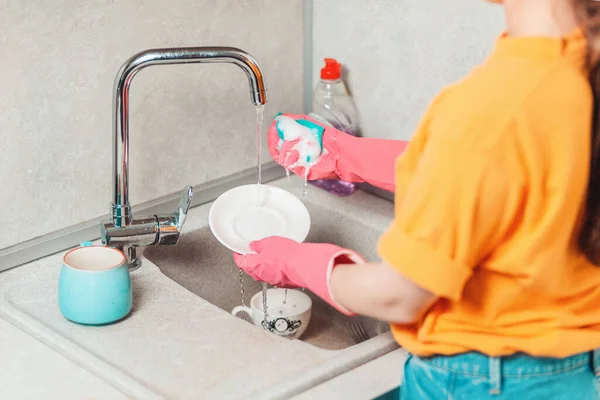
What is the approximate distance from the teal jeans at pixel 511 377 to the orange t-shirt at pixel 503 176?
9 cm

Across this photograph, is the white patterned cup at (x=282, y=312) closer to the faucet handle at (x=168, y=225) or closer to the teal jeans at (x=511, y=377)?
the faucet handle at (x=168, y=225)

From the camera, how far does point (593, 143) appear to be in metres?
0.84

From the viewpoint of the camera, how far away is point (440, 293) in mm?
814

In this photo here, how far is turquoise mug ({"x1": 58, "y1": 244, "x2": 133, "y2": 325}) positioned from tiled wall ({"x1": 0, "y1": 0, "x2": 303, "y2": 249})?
19 centimetres

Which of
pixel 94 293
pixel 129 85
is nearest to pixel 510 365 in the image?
pixel 94 293

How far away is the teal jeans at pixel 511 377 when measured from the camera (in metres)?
0.94

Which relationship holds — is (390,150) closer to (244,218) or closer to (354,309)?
(244,218)

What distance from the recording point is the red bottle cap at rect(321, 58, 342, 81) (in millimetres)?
1580

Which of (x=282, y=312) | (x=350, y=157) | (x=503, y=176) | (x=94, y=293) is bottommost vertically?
(x=282, y=312)

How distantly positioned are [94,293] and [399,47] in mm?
694

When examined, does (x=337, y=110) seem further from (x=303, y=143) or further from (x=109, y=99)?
(x=109, y=99)

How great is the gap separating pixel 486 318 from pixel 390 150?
496 millimetres

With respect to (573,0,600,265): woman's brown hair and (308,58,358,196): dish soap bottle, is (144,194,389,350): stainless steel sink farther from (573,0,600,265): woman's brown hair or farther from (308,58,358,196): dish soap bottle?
(573,0,600,265): woman's brown hair

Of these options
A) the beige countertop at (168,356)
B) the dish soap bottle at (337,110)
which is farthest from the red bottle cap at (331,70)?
the beige countertop at (168,356)
